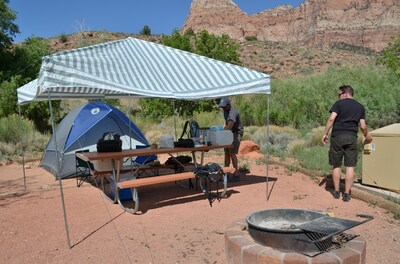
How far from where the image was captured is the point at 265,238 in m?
3.36

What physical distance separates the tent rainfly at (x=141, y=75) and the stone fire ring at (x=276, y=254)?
2690mm

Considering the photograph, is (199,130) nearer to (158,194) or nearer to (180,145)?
(180,145)

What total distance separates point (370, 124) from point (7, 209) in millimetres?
11844

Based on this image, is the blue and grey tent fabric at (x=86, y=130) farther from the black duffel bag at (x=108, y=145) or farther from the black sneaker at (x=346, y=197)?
the black sneaker at (x=346, y=197)

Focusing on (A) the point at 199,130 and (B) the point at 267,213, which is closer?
(B) the point at 267,213

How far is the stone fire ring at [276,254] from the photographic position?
3.07 meters

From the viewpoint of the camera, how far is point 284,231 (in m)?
3.24

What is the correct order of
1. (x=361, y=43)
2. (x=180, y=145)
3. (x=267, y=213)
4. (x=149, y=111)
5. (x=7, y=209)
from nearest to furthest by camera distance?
(x=267, y=213)
(x=7, y=209)
(x=180, y=145)
(x=149, y=111)
(x=361, y=43)

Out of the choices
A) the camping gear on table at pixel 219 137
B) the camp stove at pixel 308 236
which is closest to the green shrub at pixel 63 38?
the camping gear on table at pixel 219 137

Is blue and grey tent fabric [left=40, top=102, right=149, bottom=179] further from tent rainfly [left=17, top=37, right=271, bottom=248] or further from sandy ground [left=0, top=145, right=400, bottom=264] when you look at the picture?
tent rainfly [left=17, top=37, right=271, bottom=248]

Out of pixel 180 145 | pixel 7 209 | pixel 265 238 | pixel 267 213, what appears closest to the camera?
pixel 265 238

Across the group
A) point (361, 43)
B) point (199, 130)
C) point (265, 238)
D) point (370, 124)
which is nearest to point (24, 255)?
point (265, 238)

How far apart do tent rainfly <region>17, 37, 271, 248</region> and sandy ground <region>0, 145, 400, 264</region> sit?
1.78 m

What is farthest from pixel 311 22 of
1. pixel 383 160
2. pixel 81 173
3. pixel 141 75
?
pixel 141 75
